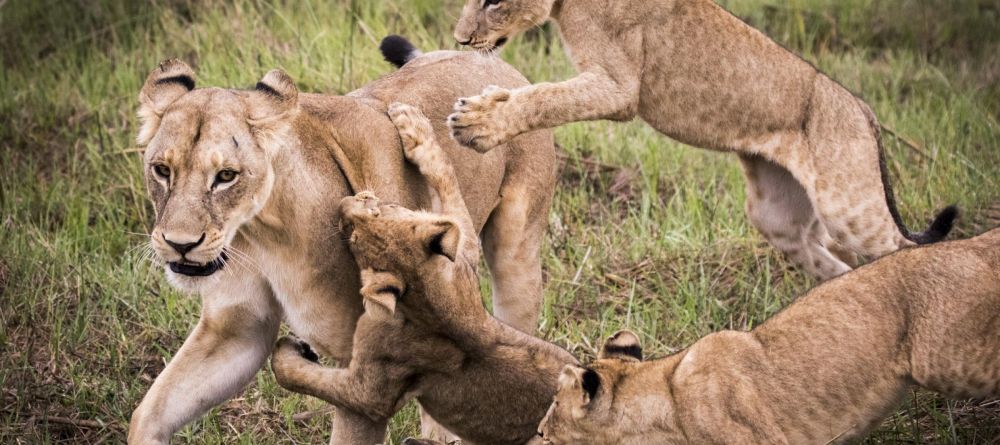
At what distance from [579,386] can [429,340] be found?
1.75 ft

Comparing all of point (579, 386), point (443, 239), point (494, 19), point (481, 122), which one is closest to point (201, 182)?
point (443, 239)

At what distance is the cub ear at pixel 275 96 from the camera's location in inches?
162

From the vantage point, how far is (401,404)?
4355 millimetres

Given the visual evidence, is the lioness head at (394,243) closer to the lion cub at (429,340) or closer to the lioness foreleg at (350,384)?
the lion cub at (429,340)

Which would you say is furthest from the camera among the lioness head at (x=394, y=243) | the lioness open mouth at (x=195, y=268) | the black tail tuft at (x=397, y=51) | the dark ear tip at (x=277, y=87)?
the black tail tuft at (x=397, y=51)

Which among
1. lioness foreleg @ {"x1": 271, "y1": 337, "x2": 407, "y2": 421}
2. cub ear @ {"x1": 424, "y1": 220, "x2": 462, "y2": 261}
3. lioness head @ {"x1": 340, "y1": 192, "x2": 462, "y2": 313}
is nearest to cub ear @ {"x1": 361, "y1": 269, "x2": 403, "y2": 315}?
lioness head @ {"x1": 340, "y1": 192, "x2": 462, "y2": 313}

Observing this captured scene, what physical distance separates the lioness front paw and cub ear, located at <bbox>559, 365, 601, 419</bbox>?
848mm

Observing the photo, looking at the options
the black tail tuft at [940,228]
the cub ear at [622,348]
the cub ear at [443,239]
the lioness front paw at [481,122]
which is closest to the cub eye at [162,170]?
the cub ear at [443,239]

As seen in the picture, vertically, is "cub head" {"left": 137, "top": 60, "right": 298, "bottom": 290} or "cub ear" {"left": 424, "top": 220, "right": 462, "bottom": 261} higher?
"cub head" {"left": 137, "top": 60, "right": 298, "bottom": 290}

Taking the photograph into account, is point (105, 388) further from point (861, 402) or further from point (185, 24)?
point (185, 24)

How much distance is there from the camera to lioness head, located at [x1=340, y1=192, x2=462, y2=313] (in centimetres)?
404

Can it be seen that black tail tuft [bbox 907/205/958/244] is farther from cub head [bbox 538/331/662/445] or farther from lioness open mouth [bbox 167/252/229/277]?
lioness open mouth [bbox 167/252/229/277]

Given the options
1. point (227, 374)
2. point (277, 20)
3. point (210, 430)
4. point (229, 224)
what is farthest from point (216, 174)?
point (277, 20)

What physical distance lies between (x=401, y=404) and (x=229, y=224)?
2.76 feet
